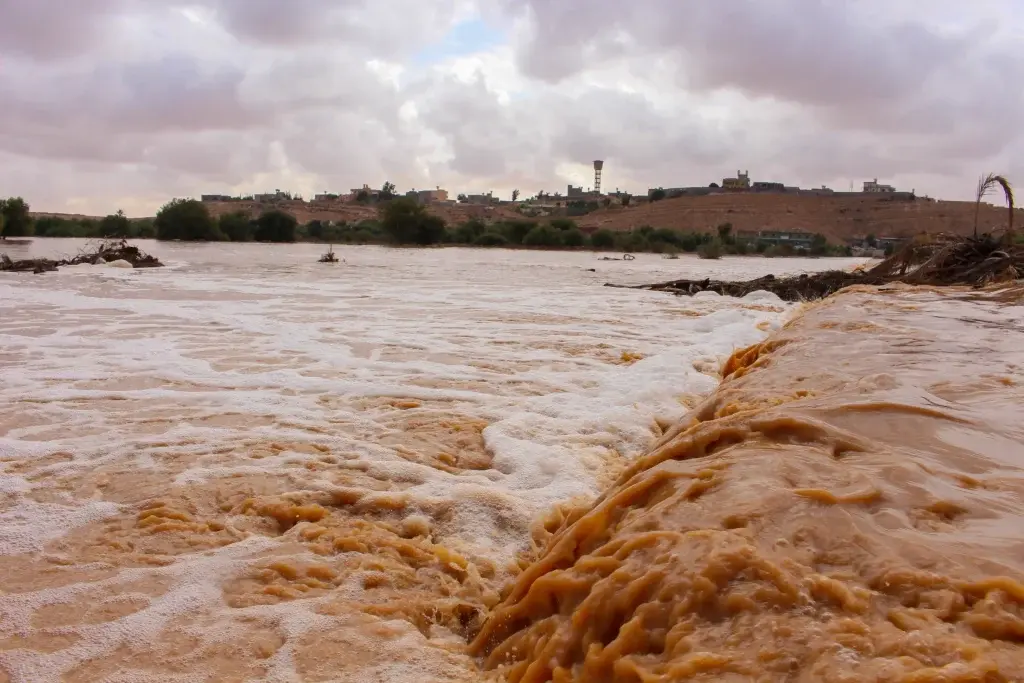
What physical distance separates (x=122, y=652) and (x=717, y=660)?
57.7 inches

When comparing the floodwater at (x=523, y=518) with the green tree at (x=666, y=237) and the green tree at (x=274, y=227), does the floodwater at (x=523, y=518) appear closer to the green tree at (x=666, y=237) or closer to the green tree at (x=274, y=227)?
the green tree at (x=666, y=237)

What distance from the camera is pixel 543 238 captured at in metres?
52.2

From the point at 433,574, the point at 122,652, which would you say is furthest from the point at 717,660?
the point at 122,652

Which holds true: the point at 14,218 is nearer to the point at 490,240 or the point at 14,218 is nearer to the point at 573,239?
the point at 490,240

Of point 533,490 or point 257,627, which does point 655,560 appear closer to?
point 257,627

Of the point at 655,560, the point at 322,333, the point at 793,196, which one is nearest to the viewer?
the point at 655,560

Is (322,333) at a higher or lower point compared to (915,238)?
lower

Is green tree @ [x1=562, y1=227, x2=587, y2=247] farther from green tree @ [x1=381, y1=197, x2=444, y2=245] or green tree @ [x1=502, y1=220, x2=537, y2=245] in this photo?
green tree @ [x1=381, y1=197, x2=444, y2=245]

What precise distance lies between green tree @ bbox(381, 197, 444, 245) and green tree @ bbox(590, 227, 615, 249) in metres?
11.9

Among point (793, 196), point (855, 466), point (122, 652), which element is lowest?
point (122, 652)

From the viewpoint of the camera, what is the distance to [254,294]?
464 inches

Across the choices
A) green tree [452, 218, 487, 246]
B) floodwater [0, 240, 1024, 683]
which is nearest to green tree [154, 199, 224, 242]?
green tree [452, 218, 487, 246]

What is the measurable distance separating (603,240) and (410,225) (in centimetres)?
1486

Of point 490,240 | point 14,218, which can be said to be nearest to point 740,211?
point 490,240
